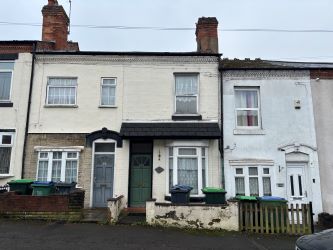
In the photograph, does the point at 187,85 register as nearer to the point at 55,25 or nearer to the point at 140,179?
the point at 140,179

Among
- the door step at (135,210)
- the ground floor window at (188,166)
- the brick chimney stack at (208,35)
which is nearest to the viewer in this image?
the door step at (135,210)

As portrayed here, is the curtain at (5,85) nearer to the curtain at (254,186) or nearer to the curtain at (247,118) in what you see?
the curtain at (247,118)

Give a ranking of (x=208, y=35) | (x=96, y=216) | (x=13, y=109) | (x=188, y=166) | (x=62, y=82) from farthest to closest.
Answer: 1. (x=208, y=35)
2. (x=62, y=82)
3. (x=13, y=109)
4. (x=188, y=166)
5. (x=96, y=216)

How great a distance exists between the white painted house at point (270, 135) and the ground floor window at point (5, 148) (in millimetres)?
8820

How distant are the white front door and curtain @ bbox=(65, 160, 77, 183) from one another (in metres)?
8.71

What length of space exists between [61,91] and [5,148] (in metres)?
3.24

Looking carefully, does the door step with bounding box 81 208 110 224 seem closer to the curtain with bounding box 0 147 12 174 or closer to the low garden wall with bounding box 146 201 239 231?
the low garden wall with bounding box 146 201 239 231

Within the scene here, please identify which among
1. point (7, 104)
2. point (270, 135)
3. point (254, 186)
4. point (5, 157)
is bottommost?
point (254, 186)

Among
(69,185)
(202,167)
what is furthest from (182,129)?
(69,185)

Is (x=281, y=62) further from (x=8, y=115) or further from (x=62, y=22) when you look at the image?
(x=8, y=115)

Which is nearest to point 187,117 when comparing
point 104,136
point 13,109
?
point 104,136

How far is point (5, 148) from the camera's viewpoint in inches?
541

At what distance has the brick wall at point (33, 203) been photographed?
1092cm

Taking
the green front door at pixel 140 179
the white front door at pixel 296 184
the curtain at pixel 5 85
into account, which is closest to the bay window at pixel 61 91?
the curtain at pixel 5 85
